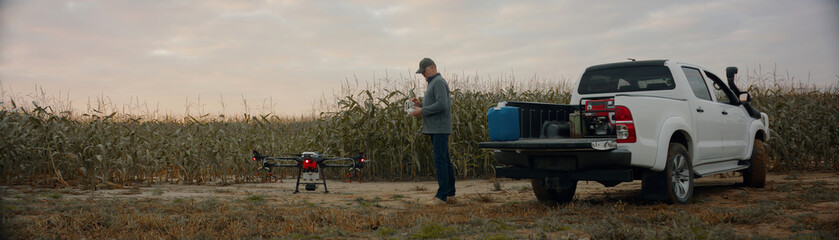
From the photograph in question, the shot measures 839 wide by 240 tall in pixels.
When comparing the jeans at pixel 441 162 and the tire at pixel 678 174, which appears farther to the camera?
the jeans at pixel 441 162

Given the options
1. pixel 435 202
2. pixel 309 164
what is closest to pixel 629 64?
pixel 435 202

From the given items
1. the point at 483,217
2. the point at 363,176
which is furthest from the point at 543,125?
the point at 363,176

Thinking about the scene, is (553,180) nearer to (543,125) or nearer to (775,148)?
(543,125)

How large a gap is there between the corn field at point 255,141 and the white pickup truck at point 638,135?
149 inches

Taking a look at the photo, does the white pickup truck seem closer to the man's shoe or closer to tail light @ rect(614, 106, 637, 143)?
tail light @ rect(614, 106, 637, 143)

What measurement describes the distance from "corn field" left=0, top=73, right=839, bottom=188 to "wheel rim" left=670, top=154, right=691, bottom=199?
16.0 ft

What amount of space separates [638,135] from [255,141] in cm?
844

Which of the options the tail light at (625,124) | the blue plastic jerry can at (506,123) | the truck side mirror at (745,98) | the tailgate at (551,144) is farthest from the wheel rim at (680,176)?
the truck side mirror at (745,98)

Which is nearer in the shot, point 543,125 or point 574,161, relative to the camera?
point 574,161

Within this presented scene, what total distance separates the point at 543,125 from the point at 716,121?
2331 mm

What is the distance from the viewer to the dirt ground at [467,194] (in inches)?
278

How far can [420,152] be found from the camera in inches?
461

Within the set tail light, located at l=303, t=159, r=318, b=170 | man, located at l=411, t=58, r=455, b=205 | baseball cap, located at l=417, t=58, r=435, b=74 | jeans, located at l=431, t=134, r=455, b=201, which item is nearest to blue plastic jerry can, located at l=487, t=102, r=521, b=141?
man, located at l=411, t=58, r=455, b=205

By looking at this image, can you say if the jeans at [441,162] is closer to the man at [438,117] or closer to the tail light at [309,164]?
the man at [438,117]
